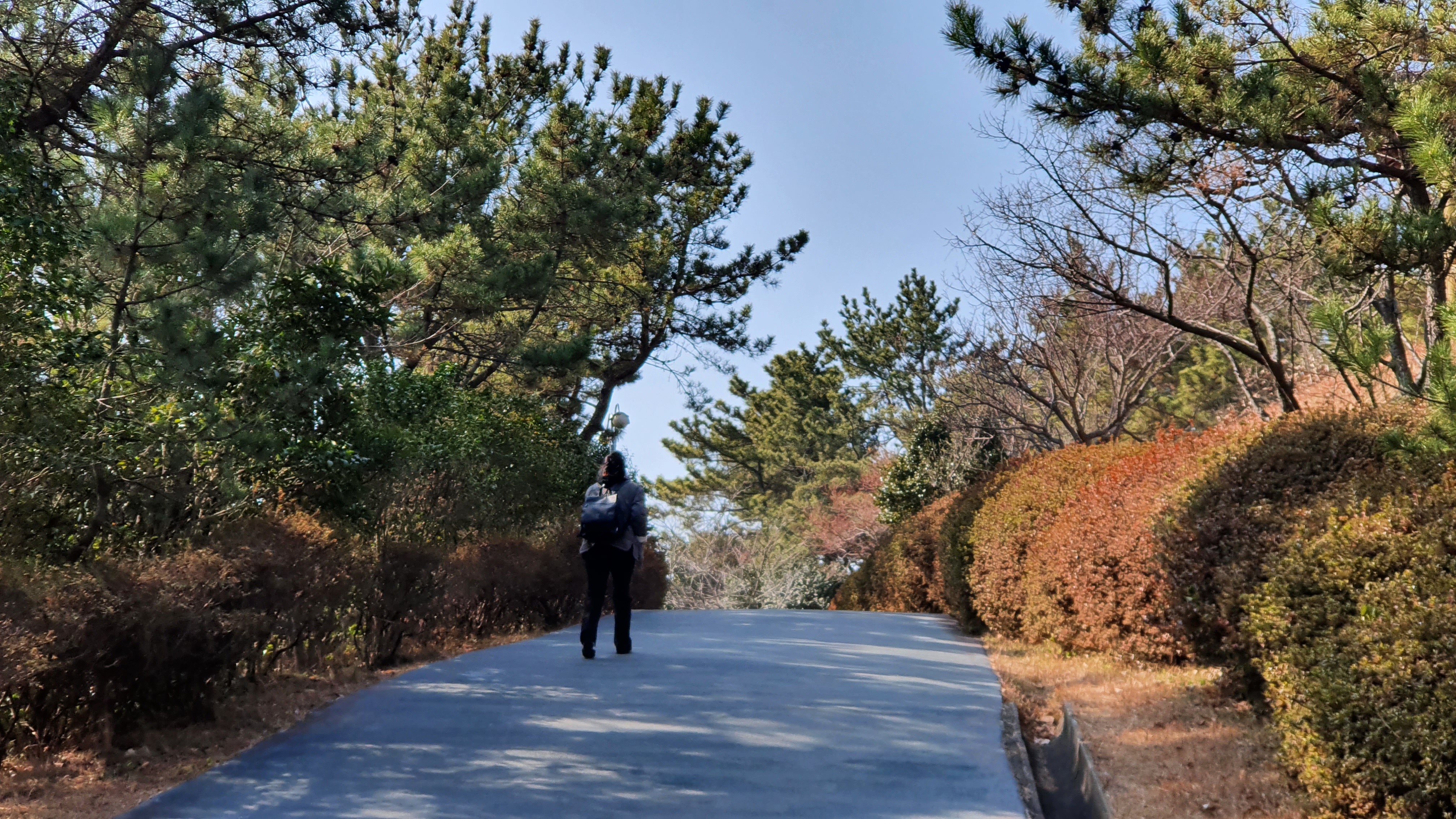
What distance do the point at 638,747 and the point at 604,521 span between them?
295cm

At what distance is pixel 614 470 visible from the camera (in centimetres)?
907

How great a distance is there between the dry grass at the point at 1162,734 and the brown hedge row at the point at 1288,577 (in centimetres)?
22

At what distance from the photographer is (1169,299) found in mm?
10367

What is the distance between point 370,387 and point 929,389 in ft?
55.0

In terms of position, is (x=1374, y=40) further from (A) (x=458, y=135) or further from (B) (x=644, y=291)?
(B) (x=644, y=291)

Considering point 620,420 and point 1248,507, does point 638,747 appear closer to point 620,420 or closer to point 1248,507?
point 1248,507

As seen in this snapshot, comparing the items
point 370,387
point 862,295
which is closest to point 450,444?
point 370,387

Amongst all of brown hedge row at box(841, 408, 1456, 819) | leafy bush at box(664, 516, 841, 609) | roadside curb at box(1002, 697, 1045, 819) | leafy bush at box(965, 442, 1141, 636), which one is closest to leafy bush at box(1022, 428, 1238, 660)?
brown hedge row at box(841, 408, 1456, 819)

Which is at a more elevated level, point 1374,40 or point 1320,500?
point 1374,40

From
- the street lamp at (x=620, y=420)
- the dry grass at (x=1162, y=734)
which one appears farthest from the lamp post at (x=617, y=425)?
the dry grass at (x=1162, y=734)

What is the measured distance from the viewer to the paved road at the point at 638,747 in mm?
5141

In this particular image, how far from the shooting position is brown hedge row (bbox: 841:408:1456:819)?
438 centimetres

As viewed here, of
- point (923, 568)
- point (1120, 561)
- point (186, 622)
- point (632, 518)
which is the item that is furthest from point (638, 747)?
point (923, 568)

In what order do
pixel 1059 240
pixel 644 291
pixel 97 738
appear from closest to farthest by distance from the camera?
pixel 97 738
pixel 1059 240
pixel 644 291
